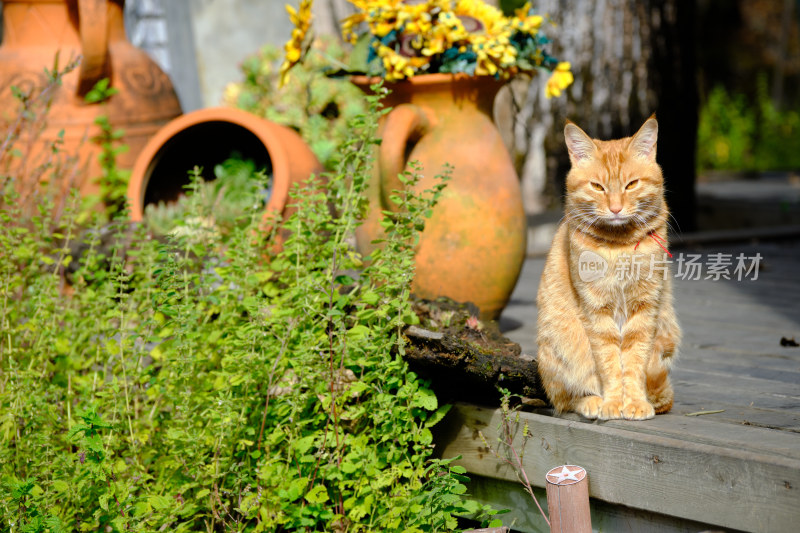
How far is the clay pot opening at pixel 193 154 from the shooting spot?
3965 mm

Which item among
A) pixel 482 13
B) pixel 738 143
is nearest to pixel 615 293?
pixel 482 13

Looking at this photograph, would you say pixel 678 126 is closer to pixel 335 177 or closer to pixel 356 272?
pixel 356 272

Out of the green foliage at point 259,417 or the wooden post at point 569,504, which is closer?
the wooden post at point 569,504

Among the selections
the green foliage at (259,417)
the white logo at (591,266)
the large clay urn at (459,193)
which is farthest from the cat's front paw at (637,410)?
the large clay urn at (459,193)

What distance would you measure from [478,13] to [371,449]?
178 cm

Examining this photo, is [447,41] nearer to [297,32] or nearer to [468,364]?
[297,32]

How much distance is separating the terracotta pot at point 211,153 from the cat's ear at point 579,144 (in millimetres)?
1433

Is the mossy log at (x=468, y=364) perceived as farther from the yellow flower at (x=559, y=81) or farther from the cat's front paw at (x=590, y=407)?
the yellow flower at (x=559, y=81)

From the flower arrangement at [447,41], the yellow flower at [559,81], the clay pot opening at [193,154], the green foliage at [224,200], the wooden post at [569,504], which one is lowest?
the wooden post at [569,504]

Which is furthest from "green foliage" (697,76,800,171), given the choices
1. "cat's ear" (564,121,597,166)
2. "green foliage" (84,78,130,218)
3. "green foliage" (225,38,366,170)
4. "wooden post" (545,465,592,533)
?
"wooden post" (545,465,592,533)

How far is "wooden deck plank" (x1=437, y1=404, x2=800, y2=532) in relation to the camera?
1909mm

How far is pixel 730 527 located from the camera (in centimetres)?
198

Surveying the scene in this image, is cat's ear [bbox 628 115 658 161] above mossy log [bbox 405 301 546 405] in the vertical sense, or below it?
above

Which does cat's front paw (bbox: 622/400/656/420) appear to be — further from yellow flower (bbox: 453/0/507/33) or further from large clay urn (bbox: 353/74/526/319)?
yellow flower (bbox: 453/0/507/33)
